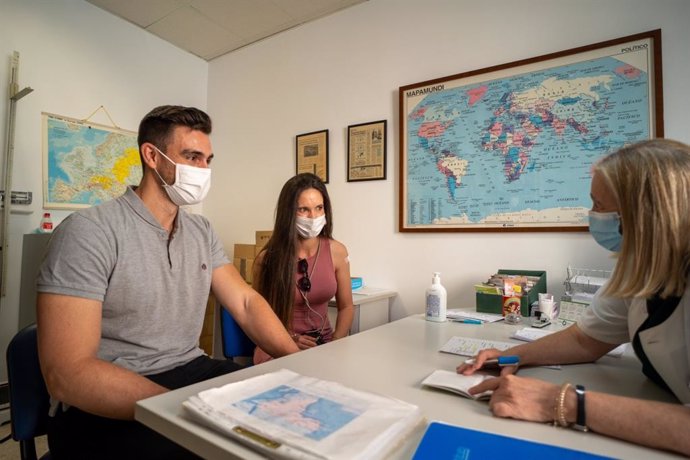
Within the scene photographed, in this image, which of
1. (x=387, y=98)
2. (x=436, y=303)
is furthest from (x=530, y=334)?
(x=387, y=98)

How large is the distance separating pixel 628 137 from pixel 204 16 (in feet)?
9.39

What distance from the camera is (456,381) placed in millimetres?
825

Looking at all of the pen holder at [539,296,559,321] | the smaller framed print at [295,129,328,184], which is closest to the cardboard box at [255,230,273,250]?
the smaller framed print at [295,129,328,184]

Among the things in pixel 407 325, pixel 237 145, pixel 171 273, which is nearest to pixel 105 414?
pixel 171 273

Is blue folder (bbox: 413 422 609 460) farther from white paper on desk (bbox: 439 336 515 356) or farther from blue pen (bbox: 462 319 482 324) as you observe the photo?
blue pen (bbox: 462 319 482 324)

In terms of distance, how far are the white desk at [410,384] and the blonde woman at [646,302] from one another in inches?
1.0

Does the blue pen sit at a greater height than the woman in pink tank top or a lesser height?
lesser

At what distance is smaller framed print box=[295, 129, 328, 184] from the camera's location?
275 cm

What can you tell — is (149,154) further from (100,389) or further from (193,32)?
(193,32)

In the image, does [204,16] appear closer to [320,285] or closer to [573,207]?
[320,285]

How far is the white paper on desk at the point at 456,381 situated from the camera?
76 cm

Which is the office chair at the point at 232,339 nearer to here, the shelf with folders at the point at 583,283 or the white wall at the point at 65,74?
the shelf with folders at the point at 583,283

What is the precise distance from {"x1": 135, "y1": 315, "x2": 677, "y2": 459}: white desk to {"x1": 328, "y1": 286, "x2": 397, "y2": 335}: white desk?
0.75 metres

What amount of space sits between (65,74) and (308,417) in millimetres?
3042
